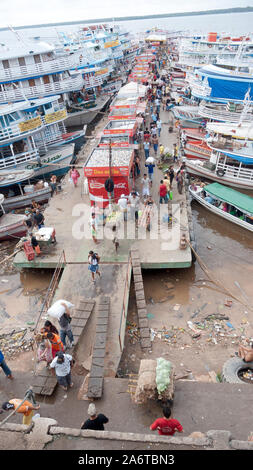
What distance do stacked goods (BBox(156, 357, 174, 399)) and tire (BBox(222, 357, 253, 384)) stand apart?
2.18 meters

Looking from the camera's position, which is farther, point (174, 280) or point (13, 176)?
point (13, 176)

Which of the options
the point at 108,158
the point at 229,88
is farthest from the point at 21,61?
the point at 229,88

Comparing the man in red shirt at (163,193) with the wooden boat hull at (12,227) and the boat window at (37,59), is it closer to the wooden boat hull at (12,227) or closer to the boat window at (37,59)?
the wooden boat hull at (12,227)

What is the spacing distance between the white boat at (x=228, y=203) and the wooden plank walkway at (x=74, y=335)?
31.9 ft

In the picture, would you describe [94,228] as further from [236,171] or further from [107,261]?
[236,171]

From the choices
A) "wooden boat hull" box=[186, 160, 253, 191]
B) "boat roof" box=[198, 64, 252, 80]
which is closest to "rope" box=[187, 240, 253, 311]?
"wooden boat hull" box=[186, 160, 253, 191]

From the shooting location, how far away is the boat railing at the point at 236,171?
17473 millimetres

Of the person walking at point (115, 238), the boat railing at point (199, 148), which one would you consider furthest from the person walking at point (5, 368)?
the boat railing at point (199, 148)

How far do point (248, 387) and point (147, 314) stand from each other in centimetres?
467

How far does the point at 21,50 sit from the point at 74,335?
26.0 metres

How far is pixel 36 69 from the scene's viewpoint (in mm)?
24969

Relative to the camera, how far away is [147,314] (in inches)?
422

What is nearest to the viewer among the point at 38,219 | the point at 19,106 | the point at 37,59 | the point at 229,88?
the point at 38,219
